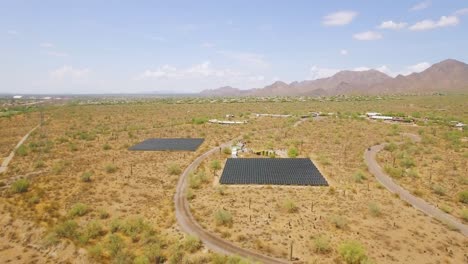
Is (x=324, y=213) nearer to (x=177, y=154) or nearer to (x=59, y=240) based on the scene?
(x=59, y=240)

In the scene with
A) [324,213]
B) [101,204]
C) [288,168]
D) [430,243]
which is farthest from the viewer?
[288,168]

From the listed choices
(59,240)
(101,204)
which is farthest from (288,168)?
(59,240)

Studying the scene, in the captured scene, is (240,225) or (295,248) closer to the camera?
(295,248)

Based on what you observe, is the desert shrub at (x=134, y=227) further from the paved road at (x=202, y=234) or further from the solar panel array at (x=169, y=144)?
the solar panel array at (x=169, y=144)

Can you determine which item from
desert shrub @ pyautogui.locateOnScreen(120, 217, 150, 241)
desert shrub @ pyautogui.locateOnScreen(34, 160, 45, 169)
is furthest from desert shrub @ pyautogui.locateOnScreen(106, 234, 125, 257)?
desert shrub @ pyautogui.locateOnScreen(34, 160, 45, 169)

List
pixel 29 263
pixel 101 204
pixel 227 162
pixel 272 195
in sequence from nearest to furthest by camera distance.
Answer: pixel 29 263 → pixel 101 204 → pixel 272 195 → pixel 227 162

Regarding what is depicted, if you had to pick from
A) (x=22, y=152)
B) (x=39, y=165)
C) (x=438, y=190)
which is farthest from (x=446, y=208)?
(x=22, y=152)

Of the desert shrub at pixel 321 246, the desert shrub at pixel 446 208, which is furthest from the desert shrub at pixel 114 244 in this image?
the desert shrub at pixel 446 208

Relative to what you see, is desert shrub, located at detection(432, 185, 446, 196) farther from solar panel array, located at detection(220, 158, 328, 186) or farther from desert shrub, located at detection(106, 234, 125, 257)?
desert shrub, located at detection(106, 234, 125, 257)
